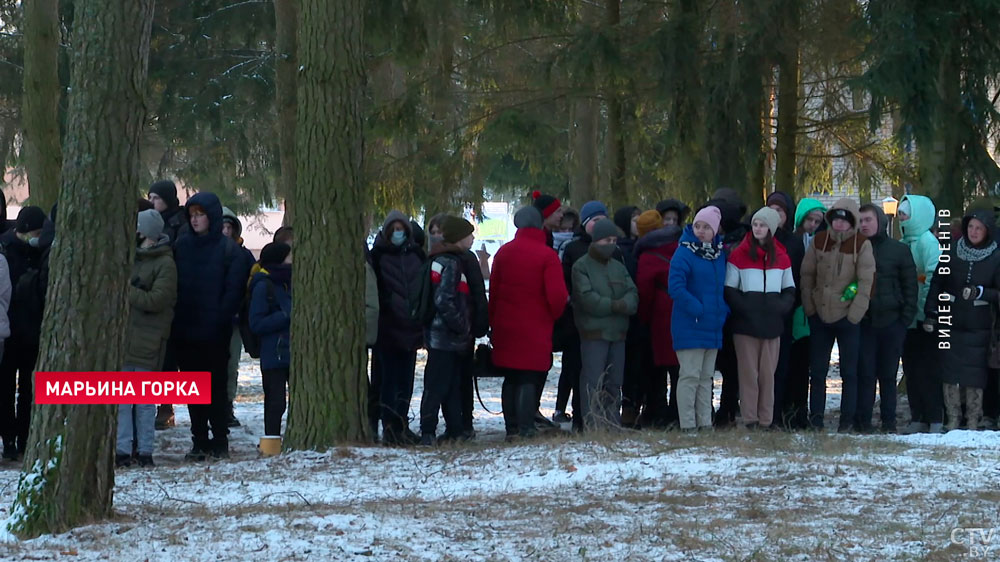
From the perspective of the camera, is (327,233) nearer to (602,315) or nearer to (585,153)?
(602,315)

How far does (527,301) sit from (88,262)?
4.11 metres

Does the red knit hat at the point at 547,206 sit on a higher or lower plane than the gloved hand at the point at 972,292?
higher

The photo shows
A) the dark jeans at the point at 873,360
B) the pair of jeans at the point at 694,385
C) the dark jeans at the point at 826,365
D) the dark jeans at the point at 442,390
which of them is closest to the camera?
the dark jeans at the point at 442,390

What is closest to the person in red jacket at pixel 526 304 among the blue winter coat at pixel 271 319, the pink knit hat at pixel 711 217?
the pink knit hat at pixel 711 217

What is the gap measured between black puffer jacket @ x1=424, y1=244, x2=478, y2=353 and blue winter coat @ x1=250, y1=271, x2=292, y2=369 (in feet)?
3.59

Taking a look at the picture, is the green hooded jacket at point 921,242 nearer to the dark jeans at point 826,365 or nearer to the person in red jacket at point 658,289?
the dark jeans at point 826,365

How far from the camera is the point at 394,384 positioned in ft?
33.4

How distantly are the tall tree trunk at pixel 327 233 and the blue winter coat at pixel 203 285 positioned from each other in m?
0.62

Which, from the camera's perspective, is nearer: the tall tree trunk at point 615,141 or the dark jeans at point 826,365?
the dark jeans at point 826,365

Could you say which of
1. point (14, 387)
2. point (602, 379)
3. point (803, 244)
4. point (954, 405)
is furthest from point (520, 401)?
point (14, 387)

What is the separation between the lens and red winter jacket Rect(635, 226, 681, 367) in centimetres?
A: 1039

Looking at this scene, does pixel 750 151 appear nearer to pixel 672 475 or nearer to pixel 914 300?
pixel 914 300

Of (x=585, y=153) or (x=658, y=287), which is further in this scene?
(x=585, y=153)

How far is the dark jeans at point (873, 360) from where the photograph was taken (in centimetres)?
1046
